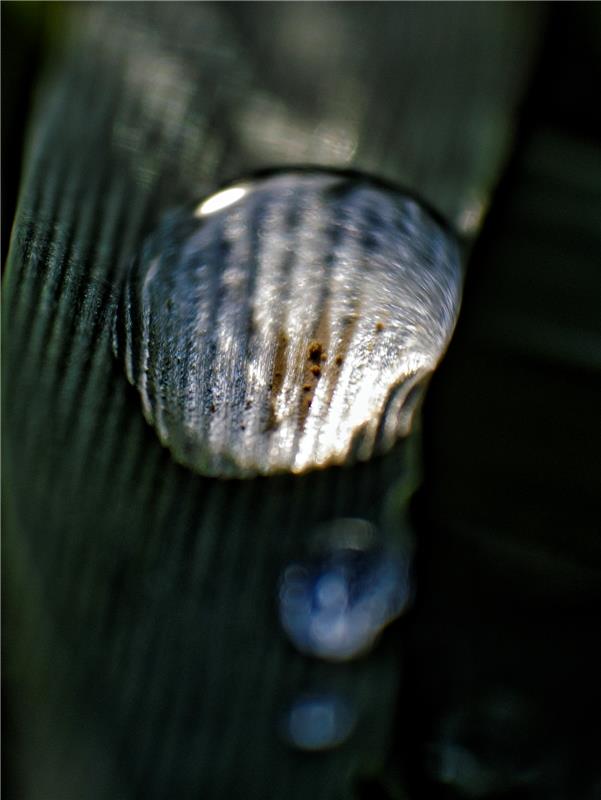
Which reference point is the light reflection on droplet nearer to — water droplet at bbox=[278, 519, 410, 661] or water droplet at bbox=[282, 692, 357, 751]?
water droplet at bbox=[278, 519, 410, 661]

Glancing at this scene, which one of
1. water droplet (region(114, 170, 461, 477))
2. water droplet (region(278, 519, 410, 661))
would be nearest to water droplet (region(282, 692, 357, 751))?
water droplet (region(278, 519, 410, 661))

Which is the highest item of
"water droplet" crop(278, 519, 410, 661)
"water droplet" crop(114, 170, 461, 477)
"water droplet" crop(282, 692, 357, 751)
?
"water droplet" crop(114, 170, 461, 477)

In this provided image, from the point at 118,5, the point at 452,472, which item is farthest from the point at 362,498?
the point at 118,5

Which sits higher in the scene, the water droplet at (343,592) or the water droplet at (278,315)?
the water droplet at (278,315)

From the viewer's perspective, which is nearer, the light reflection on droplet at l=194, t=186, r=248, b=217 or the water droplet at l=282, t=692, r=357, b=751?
the light reflection on droplet at l=194, t=186, r=248, b=217

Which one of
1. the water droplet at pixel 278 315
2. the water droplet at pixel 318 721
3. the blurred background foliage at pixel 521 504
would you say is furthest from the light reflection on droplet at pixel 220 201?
the water droplet at pixel 318 721

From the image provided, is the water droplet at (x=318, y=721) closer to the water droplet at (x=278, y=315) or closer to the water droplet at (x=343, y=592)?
the water droplet at (x=343, y=592)
